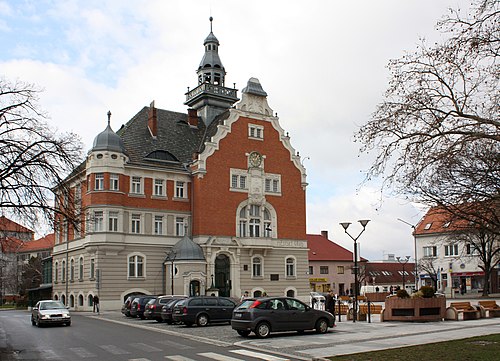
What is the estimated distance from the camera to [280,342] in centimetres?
2162

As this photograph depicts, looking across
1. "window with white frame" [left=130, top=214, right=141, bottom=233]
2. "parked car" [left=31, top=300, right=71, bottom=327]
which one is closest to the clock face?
"window with white frame" [left=130, top=214, right=141, bottom=233]

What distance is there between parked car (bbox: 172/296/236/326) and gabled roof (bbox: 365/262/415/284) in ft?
212

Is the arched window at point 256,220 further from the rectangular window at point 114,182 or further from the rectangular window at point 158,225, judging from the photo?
the rectangular window at point 114,182

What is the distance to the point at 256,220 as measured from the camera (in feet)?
192

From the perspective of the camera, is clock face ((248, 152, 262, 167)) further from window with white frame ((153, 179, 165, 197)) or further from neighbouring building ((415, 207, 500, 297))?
neighbouring building ((415, 207, 500, 297))

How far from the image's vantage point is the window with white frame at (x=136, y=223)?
52.6m

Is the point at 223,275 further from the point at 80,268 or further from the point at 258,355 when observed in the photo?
the point at 258,355

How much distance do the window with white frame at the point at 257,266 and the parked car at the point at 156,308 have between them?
72.0ft

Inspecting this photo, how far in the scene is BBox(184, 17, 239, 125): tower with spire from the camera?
211ft

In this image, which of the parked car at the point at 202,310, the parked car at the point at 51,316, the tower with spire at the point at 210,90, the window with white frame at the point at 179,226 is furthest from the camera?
the tower with spire at the point at 210,90

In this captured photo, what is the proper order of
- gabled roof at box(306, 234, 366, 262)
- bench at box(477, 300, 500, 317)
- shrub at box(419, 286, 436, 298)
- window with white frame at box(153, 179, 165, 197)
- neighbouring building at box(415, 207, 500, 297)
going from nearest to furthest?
shrub at box(419, 286, 436, 298)
bench at box(477, 300, 500, 317)
window with white frame at box(153, 179, 165, 197)
neighbouring building at box(415, 207, 500, 297)
gabled roof at box(306, 234, 366, 262)

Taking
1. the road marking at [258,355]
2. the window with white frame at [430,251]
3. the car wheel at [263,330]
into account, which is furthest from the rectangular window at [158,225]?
the window with white frame at [430,251]

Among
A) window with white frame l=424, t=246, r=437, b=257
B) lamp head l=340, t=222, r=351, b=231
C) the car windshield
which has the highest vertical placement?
lamp head l=340, t=222, r=351, b=231

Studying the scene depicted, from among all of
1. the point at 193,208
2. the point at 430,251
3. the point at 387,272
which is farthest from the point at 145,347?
the point at 387,272
